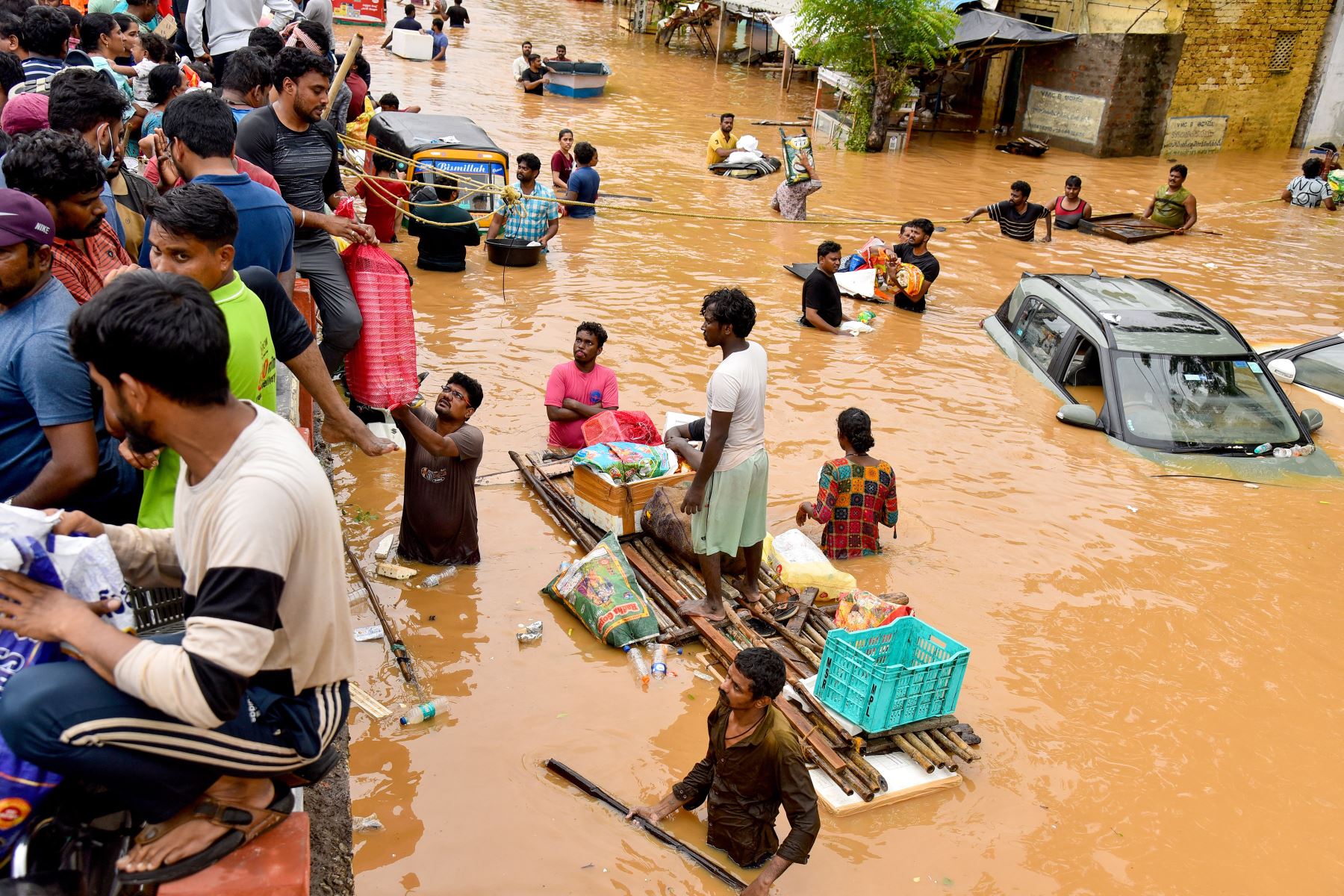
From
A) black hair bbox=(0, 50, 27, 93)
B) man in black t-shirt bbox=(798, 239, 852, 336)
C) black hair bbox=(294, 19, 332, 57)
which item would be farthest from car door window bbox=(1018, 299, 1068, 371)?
black hair bbox=(0, 50, 27, 93)

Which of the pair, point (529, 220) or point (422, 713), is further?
point (529, 220)

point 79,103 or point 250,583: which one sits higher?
point 79,103

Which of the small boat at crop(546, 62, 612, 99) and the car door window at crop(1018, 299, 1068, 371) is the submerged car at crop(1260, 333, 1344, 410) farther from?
the small boat at crop(546, 62, 612, 99)

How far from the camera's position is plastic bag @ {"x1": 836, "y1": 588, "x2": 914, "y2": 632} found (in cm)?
583

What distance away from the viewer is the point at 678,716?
5.60 m

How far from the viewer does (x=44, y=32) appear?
7.47 m

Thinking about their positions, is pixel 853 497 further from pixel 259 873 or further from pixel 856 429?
pixel 259 873

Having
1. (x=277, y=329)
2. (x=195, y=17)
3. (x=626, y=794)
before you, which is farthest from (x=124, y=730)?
(x=195, y=17)

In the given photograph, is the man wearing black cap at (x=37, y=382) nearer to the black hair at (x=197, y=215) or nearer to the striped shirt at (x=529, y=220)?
the black hair at (x=197, y=215)

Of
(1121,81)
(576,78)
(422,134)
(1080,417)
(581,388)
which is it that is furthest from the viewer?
(576,78)

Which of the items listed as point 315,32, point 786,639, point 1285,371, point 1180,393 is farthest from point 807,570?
point 1285,371

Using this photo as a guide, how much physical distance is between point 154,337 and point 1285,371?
11743 mm

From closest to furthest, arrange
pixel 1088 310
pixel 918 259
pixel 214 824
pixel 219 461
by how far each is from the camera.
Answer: pixel 219 461, pixel 214 824, pixel 1088 310, pixel 918 259

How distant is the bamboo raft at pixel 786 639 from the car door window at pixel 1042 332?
5.01 m
